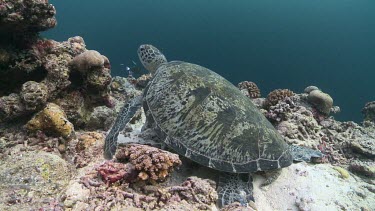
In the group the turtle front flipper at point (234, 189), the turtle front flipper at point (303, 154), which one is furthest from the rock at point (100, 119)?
the turtle front flipper at point (303, 154)

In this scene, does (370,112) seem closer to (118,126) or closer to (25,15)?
(118,126)

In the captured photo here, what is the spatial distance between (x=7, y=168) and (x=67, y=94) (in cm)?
197

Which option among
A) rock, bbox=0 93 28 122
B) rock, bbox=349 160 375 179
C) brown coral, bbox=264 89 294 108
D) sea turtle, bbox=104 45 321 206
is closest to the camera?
sea turtle, bbox=104 45 321 206

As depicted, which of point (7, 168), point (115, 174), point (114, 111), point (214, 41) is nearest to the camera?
point (7, 168)

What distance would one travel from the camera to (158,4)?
340 ft

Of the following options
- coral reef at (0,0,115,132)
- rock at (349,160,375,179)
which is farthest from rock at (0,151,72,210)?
Answer: rock at (349,160,375,179)

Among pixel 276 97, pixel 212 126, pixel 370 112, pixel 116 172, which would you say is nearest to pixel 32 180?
pixel 116 172

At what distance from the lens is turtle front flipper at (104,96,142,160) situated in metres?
4.12

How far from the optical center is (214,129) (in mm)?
4113

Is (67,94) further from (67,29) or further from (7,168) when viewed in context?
(67,29)

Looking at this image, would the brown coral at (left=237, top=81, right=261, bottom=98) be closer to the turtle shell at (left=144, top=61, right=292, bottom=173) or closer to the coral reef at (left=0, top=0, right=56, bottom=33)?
the turtle shell at (left=144, top=61, right=292, bottom=173)

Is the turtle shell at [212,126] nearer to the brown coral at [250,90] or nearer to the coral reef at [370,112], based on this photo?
the brown coral at [250,90]

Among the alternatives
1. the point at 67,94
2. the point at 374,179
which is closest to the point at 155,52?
the point at 67,94

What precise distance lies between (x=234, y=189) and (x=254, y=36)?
84636mm
